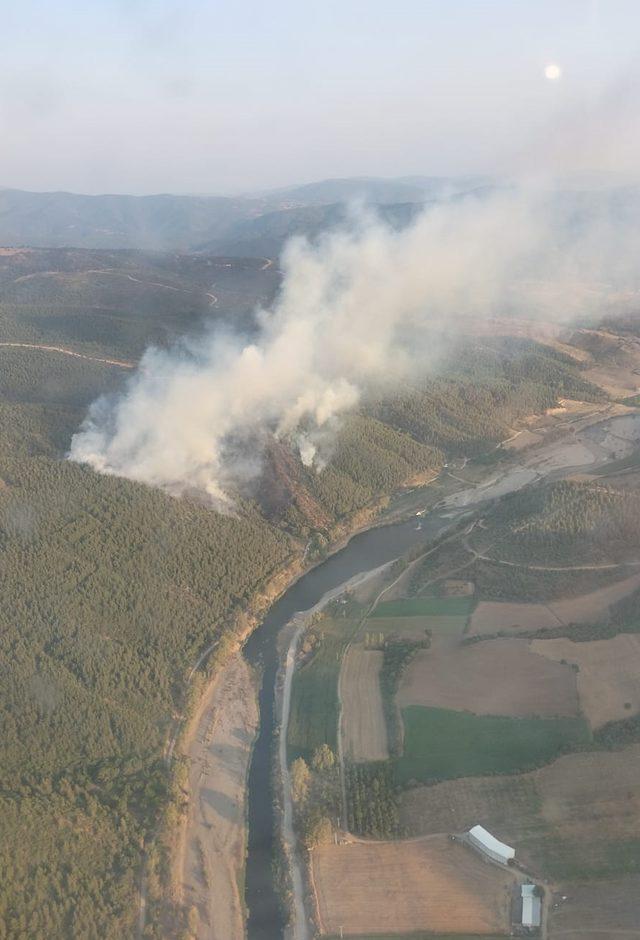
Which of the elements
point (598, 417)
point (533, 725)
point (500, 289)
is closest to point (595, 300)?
point (500, 289)

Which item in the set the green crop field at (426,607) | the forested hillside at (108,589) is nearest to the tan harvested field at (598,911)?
the forested hillside at (108,589)

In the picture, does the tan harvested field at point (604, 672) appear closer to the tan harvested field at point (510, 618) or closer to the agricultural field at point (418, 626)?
the tan harvested field at point (510, 618)

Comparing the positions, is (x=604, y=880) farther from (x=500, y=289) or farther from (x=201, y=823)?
(x=500, y=289)

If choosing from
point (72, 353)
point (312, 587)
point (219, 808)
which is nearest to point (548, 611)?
point (312, 587)

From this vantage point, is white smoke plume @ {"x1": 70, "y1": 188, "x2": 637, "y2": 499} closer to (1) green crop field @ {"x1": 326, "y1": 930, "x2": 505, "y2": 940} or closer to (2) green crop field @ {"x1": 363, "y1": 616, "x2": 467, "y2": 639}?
(2) green crop field @ {"x1": 363, "y1": 616, "x2": 467, "y2": 639}

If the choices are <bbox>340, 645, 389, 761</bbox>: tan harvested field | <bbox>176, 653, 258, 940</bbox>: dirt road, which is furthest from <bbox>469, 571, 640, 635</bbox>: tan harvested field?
<bbox>176, 653, 258, 940</bbox>: dirt road

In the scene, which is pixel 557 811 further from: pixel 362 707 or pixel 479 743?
pixel 362 707
